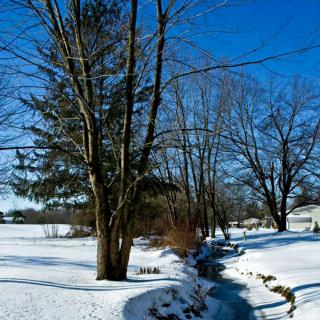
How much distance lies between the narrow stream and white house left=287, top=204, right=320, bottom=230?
49382 mm

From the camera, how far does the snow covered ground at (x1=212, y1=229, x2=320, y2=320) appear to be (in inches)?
364

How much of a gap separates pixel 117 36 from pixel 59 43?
139 centimetres

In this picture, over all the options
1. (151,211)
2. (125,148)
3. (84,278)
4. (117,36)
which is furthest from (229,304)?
(151,211)

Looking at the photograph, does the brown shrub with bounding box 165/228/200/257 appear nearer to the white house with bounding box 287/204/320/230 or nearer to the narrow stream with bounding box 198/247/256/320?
the narrow stream with bounding box 198/247/256/320

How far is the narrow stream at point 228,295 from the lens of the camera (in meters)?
10.1

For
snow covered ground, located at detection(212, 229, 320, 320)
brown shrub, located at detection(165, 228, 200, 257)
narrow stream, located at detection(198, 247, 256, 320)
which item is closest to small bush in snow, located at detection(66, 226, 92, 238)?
brown shrub, located at detection(165, 228, 200, 257)

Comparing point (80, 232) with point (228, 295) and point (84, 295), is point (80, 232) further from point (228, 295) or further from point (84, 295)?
point (84, 295)

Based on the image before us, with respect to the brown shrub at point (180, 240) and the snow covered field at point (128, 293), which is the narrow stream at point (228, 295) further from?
the brown shrub at point (180, 240)

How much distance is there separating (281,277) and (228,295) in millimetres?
1650

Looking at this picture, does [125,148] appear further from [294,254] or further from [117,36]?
[294,254]

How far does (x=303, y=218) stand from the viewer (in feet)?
231

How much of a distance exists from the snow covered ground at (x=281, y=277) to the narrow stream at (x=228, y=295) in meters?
0.22

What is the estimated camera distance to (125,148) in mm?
9141

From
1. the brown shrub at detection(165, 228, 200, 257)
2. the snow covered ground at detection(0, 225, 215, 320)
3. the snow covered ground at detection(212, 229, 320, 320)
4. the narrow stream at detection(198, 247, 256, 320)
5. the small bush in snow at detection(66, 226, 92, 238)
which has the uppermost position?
the small bush in snow at detection(66, 226, 92, 238)
